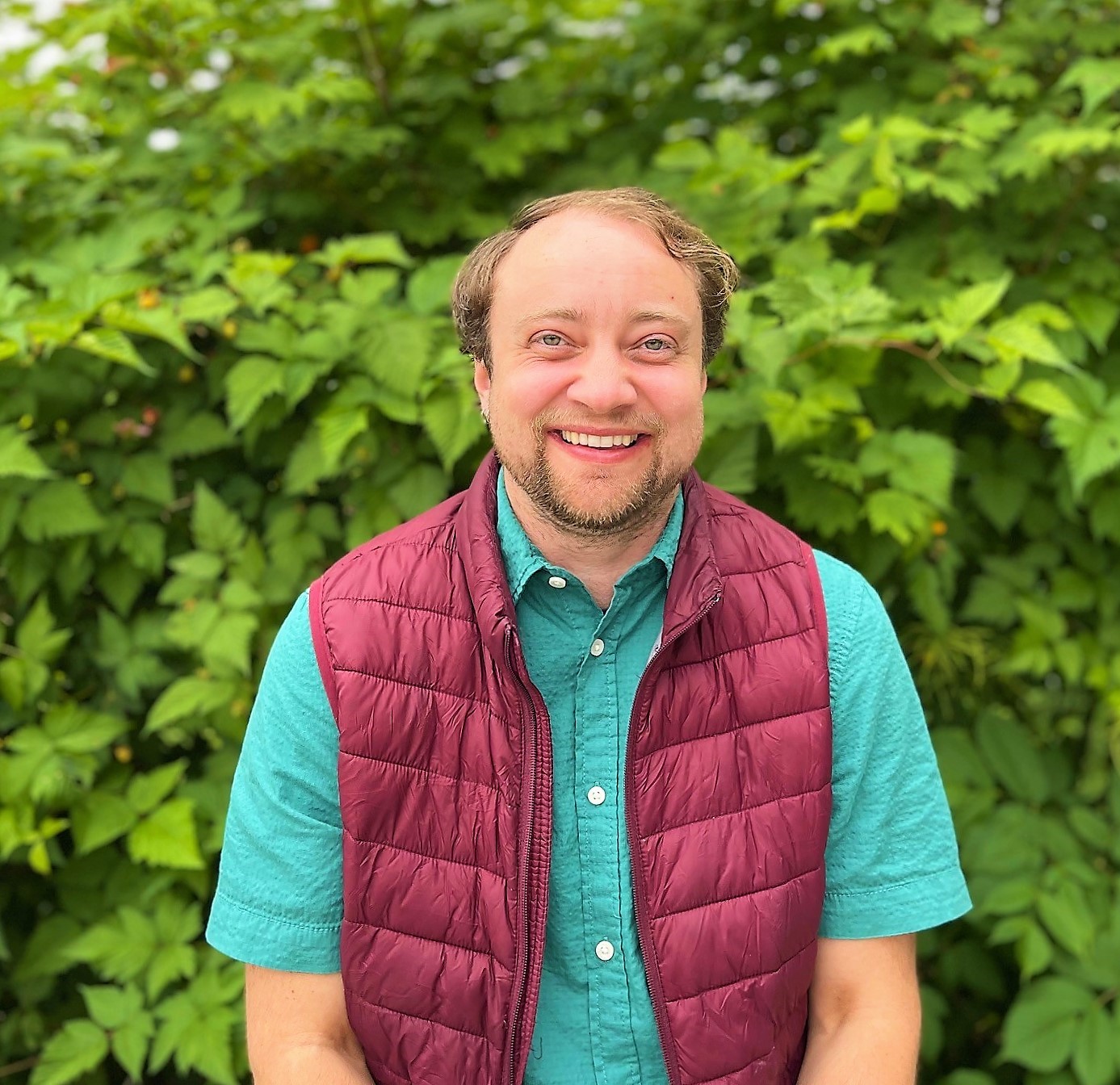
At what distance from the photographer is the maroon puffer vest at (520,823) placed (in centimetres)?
150

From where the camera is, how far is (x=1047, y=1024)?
220cm

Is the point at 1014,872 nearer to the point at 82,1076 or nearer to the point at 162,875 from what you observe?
the point at 162,875

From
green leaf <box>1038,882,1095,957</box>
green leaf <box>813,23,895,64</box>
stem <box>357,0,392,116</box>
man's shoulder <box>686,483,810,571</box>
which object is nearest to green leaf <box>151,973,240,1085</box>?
man's shoulder <box>686,483,810,571</box>

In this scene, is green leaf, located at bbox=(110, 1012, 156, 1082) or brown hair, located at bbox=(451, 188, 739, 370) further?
green leaf, located at bbox=(110, 1012, 156, 1082)

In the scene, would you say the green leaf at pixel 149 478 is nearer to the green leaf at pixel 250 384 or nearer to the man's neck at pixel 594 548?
the green leaf at pixel 250 384

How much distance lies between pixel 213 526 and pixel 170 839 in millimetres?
602

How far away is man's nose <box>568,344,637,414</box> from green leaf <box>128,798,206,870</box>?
1.20m

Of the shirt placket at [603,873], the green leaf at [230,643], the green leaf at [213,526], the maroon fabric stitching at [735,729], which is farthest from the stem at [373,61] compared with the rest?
the maroon fabric stitching at [735,729]

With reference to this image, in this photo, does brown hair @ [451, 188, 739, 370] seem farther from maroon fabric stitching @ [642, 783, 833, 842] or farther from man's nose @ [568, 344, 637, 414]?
maroon fabric stitching @ [642, 783, 833, 842]

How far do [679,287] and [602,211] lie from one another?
0.14m

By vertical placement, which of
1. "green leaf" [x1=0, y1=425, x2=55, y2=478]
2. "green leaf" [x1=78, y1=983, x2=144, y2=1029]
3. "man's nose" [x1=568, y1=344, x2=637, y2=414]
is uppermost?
"man's nose" [x1=568, y1=344, x2=637, y2=414]

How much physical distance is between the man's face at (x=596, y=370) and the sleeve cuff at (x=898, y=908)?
627 millimetres

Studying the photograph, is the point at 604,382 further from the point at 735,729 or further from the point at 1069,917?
the point at 1069,917

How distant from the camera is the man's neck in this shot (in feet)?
5.19
